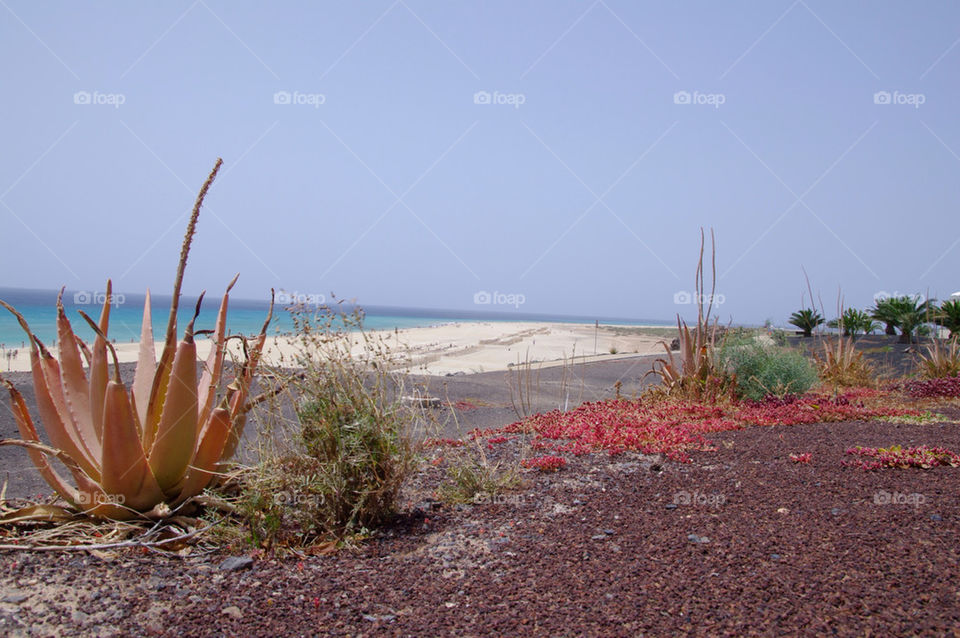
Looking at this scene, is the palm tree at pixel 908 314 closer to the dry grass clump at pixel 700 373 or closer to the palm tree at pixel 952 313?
the palm tree at pixel 952 313

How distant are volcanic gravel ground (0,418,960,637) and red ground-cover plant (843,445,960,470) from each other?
16.1 inches

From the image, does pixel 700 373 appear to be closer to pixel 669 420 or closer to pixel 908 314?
pixel 669 420

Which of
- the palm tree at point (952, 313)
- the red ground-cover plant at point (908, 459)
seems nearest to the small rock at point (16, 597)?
the red ground-cover plant at point (908, 459)

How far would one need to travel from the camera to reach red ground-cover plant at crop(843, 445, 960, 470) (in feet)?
16.3

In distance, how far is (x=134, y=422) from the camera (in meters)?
3.59

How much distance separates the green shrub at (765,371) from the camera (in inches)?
376

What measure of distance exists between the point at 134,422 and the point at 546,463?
3.08m

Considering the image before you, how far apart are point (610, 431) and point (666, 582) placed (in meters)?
3.71

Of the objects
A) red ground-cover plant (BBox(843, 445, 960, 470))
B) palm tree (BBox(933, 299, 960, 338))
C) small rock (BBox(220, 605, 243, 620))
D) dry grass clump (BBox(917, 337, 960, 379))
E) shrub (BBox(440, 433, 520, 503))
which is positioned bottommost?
small rock (BBox(220, 605, 243, 620))

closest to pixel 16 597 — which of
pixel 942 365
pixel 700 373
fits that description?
pixel 700 373

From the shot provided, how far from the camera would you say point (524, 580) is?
319 cm

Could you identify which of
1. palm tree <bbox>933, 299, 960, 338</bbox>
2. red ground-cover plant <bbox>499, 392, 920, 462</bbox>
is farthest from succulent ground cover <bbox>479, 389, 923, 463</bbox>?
palm tree <bbox>933, 299, 960, 338</bbox>

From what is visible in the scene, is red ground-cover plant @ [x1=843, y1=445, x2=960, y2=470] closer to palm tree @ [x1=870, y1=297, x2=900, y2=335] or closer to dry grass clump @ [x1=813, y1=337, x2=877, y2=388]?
dry grass clump @ [x1=813, y1=337, x2=877, y2=388]

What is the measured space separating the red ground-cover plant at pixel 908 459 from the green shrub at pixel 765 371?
4122mm
